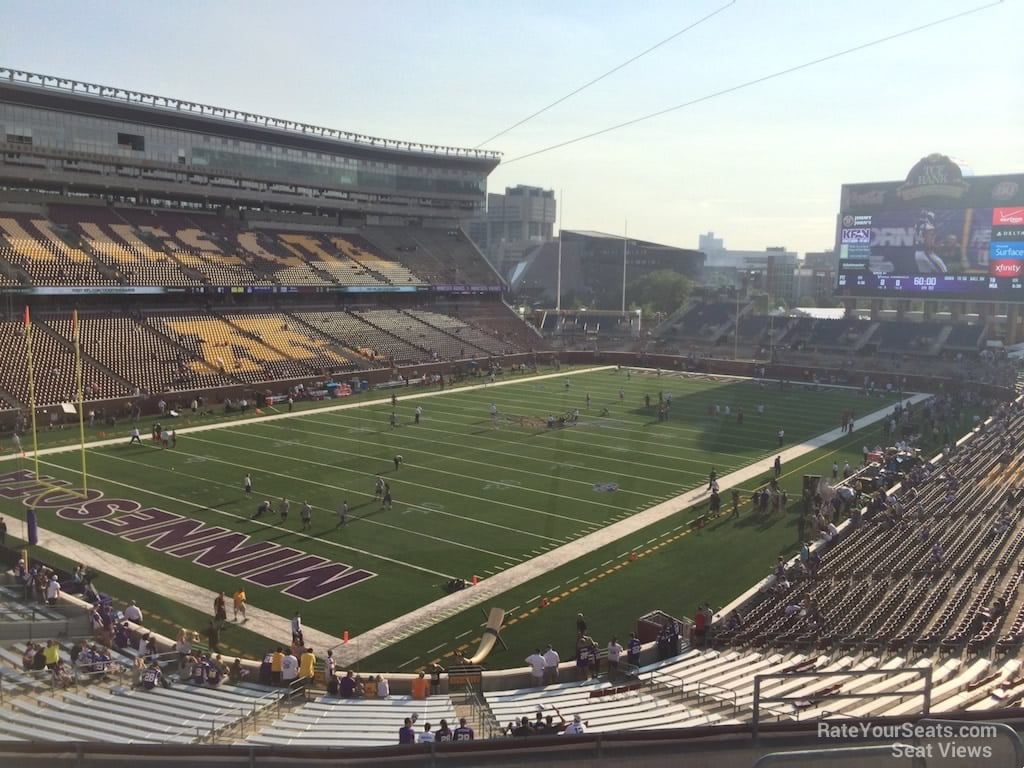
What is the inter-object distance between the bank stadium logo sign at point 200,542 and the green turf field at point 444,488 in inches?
10.9

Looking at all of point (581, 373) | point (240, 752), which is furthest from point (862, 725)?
point (581, 373)

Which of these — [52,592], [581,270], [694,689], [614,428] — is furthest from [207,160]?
[581,270]

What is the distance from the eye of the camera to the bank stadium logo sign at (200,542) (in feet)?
61.5

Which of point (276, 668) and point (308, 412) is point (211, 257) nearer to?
point (308, 412)

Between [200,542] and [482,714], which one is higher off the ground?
[482,714]

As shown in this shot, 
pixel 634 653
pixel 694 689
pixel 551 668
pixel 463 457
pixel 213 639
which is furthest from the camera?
pixel 463 457

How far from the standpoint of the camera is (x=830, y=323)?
6875 centimetres

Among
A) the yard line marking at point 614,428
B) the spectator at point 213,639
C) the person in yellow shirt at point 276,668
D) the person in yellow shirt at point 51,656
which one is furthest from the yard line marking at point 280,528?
the yard line marking at point 614,428

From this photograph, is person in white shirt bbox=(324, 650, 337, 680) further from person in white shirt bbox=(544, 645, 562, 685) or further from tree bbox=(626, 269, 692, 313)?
tree bbox=(626, 269, 692, 313)

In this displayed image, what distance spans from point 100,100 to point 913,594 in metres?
52.5

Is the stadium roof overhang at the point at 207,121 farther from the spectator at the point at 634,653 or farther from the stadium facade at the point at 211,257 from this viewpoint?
the spectator at the point at 634,653

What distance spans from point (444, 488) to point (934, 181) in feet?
155

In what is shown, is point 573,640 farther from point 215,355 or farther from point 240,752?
point 215,355

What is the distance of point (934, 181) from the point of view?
57.2 metres
